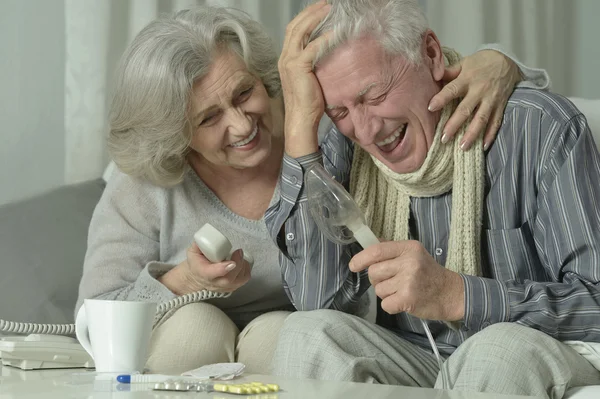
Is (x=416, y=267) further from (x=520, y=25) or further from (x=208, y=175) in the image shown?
(x=520, y=25)

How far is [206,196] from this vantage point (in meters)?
1.93

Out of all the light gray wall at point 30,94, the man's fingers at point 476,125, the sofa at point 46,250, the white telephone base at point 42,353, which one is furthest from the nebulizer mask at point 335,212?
the light gray wall at point 30,94

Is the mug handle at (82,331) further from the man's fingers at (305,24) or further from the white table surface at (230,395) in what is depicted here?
the man's fingers at (305,24)

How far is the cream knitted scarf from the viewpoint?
1499 millimetres

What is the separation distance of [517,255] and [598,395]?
0.34 m

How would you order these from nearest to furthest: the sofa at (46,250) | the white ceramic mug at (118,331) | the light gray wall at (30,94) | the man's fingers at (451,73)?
1. the white ceramic mug at (118,331)
2. the man's fingers at (451,73)
3. the sofa at (46,250)
4. the light gray wall at (30,94)

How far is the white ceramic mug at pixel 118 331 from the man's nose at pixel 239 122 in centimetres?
60

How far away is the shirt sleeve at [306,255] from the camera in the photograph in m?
1.57

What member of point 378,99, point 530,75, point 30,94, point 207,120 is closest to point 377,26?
point 378,99

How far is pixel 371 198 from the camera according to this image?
5.42ft

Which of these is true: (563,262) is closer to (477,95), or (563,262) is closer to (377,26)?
(477,95)

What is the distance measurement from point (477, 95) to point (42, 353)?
0.92 m

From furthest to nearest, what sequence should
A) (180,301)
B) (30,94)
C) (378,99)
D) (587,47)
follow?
1. (587,47)
2. (30,94)
3. (180,301)
4. (378,99)

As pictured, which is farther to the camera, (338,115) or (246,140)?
(246,140)
